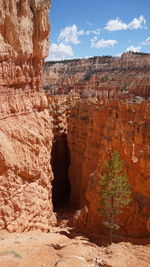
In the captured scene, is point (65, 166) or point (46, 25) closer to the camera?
point (46, 25)

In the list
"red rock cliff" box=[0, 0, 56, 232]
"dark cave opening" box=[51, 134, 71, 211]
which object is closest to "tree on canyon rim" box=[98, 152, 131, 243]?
"red rock cliff" box=[0, 0, 56, 232]

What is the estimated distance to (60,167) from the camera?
112ft

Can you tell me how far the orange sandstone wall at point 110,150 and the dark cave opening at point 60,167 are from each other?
3.29 meters

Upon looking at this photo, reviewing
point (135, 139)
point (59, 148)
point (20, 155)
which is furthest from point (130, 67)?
point (20, 155)

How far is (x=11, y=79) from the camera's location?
1342 cm

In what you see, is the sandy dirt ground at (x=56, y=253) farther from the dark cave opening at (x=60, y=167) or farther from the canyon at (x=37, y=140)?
the dark cave opening at (x=60, y=167)

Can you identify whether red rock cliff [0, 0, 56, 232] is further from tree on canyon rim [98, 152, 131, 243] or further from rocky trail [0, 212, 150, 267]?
tree on canyon rim [98, 152, 131, 243]

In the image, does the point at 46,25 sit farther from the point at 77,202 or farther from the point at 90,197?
the point at 77,202

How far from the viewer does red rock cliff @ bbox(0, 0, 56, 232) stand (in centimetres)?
1274

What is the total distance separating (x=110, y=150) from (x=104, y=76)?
9656 centimetres

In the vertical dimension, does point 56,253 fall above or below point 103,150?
below

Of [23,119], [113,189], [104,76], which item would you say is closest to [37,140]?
[23,119]

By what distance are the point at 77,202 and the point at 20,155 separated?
16.4 meters

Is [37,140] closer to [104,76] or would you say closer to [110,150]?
[110,150]
